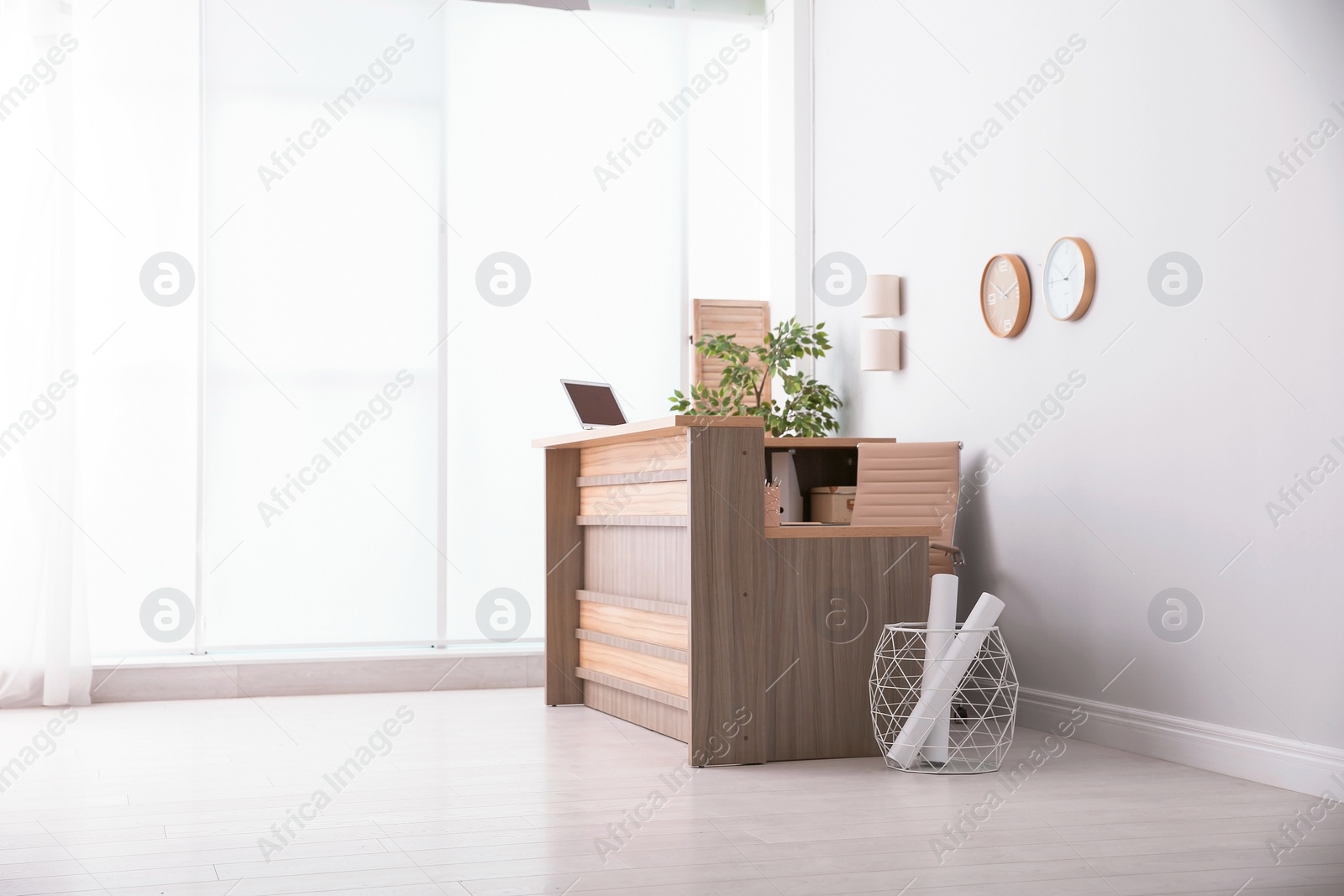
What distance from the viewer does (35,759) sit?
3.82 m

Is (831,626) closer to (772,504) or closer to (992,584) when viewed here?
(772,504)

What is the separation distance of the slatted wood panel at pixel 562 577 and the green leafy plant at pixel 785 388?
77 cm

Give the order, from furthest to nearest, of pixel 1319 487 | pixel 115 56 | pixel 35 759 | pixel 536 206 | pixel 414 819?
1. pixel 536 206
2. pixel 115 56
3. pixel 35 759
4. pixel 1319 487
5. pixel 414 819

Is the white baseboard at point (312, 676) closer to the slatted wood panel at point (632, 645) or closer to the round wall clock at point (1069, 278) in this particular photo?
the slatted wood panel at point (632, 645)

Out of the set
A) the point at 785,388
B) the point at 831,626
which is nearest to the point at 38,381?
the point at 785,388

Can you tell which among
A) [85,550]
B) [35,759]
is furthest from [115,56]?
[35,759]

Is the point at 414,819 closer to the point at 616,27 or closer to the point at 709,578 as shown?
the point at 709,578

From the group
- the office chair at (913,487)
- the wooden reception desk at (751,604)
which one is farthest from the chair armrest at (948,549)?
the wooden reception desk at (751,604)

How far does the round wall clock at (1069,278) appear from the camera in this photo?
4.04 metres

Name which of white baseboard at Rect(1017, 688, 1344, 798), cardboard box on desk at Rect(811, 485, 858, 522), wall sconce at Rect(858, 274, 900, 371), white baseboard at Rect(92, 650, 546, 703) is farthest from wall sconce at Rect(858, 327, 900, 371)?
white baseboard at Rect(92, 650, 546, 703)

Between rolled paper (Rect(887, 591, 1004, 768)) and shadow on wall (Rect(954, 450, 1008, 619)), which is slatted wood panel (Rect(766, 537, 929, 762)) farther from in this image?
shadow on wall (Rect(954, 450, 1008, 619))

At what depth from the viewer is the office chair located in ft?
14.6

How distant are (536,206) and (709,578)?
288 centimetres

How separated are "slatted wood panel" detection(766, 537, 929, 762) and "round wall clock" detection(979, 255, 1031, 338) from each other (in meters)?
1.07
